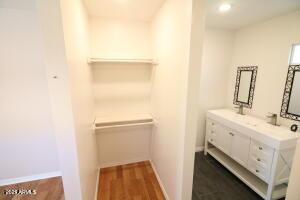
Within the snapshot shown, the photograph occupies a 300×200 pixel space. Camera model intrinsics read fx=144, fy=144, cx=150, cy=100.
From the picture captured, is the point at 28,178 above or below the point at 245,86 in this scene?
below

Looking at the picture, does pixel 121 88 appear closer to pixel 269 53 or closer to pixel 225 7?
pixel 225 7

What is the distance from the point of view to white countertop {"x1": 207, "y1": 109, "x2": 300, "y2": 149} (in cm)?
161

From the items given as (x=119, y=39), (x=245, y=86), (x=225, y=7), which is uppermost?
(x=225, y=7)

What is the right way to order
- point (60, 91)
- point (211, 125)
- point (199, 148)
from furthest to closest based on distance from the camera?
point (199, 148)
point (211, 125)
point (60, 91)

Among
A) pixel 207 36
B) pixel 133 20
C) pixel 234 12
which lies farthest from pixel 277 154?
pixel 133 20

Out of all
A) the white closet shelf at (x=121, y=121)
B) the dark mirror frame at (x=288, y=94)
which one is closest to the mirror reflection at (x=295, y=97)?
the dark mirror frame at (x=288, y=94)

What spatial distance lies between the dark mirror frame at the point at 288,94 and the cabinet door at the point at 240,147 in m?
0.60

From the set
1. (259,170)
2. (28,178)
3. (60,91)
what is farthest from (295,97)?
(28,178)

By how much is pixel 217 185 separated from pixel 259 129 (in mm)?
977

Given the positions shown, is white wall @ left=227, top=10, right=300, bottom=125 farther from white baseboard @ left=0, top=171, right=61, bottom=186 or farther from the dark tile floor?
white baseboard @ left=0, top=171, right=61, bottom=186

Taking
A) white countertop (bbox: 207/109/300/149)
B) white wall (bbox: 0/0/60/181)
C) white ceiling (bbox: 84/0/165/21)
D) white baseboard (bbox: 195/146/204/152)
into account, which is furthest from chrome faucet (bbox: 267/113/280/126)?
white wall (bbox: 0/0/60/181)

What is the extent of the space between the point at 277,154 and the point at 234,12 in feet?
6.03

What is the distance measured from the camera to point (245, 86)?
253cm

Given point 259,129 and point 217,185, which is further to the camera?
point 217,185
